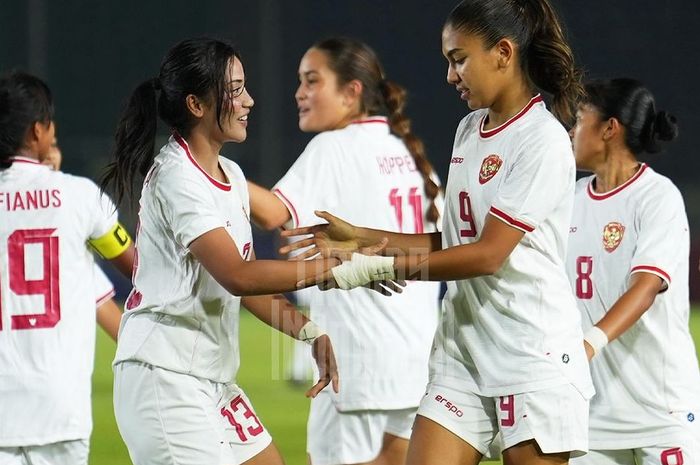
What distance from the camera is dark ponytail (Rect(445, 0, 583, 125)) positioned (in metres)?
3.55

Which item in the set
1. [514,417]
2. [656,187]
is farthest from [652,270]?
[514,417]

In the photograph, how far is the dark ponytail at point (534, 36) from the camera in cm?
355

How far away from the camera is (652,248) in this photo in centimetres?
429

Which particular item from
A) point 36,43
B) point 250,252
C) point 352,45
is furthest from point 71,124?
point 250,252

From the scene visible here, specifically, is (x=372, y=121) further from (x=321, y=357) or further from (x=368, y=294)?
(x=321, y=357)

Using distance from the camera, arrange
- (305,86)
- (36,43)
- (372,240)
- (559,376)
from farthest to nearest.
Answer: (36,43)
(305,86)
(372,240)
(559,376)

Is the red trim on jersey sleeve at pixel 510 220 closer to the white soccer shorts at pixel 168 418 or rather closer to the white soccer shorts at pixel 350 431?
the white soccer shorts at pixel 168 418

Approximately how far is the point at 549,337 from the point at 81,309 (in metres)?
1.76

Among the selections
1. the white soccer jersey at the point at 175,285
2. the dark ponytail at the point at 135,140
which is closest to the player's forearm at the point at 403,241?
the white soccer jersey at the point at 175,285

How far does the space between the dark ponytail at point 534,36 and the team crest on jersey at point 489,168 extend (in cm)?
27

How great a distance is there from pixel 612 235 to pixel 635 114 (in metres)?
0.51

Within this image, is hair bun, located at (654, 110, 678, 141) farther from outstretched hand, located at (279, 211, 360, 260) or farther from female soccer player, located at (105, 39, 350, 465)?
female soccer player, located at (105, 39, 350, 465)

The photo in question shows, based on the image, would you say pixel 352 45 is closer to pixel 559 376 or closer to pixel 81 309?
pixel 81 309

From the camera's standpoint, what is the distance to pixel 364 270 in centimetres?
357
